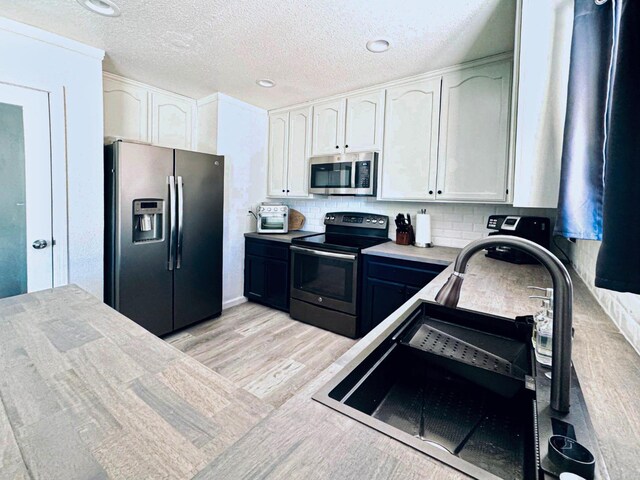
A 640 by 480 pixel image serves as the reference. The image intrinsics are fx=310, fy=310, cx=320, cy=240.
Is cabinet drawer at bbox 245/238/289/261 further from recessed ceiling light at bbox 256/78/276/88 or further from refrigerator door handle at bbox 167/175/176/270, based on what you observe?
recessed ceiling light at bbox 256/78/276/88

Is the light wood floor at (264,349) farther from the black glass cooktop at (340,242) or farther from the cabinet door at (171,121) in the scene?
the cabinet door at (171,121)

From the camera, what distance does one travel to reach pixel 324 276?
2.97 m

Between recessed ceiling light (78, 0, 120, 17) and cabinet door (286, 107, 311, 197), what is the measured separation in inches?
73.6

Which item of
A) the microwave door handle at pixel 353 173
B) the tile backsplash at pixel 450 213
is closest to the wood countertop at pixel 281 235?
the tile backsplash at pixel 450 213

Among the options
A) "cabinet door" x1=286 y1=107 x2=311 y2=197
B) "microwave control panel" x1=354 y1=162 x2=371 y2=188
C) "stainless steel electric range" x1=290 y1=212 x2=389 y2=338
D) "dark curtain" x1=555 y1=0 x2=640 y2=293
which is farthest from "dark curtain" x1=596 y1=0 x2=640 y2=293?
"cabinet door" x1=286 y1=107 x2=311 y2=197

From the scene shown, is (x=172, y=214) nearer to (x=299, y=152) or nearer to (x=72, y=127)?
(x=72, y=127)

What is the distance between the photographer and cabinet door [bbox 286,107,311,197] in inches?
134

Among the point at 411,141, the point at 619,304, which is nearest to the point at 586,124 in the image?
the point at 619,304

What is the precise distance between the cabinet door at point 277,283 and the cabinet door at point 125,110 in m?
1.80

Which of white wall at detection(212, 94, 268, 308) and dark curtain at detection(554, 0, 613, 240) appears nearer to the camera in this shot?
dark curtain at detection(554, 0, 613, 240)

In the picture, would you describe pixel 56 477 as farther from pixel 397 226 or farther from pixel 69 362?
pixel 397 226

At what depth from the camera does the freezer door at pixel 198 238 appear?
2.80 meters

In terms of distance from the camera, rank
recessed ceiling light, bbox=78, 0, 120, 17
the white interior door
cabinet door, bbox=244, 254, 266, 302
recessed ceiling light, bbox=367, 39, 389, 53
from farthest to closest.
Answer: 1. cabinet door, bbox=244, 254, 266, 302
2. recessed ceiling light, bbox=367, 39, 389, 53
3. the white interior door
4. recessed ceiling light, bbox=78, 0, 120, 17

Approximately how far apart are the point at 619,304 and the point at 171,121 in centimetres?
372
